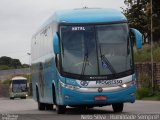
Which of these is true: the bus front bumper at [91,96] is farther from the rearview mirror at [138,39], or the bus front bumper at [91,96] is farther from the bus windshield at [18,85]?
the bus windshield at [18,85]

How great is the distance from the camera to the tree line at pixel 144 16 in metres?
53.4

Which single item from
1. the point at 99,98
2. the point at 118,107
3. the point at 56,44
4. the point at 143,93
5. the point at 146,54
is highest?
the point at 56,44

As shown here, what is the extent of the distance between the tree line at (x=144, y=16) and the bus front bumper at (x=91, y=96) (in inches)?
1207

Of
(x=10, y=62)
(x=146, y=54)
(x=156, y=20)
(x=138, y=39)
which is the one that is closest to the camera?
(x=138, y=39)

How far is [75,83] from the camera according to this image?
21219 mm

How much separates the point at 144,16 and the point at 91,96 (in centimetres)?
3522

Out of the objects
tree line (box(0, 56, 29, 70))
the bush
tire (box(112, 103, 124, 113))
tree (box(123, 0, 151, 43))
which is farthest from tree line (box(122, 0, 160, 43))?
tree line (box(0, 56, 29, 70))

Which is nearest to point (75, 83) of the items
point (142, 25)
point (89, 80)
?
point (89, 80)

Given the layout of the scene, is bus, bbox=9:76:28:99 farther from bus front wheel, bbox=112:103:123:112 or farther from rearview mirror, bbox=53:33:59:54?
rearview mirror, bbox=53:33:59:54

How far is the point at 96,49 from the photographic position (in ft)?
71.2

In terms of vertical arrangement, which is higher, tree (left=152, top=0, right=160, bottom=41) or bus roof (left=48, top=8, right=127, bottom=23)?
bus roof (left=48, top=8, right=127, bottom=23)

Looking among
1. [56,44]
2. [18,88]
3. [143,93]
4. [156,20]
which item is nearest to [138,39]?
[56,44]

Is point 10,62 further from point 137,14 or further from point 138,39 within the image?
point 138,39

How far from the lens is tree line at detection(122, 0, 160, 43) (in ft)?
175
